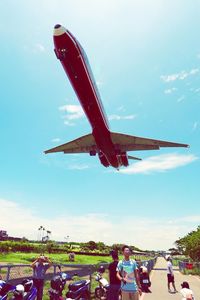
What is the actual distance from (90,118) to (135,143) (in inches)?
263

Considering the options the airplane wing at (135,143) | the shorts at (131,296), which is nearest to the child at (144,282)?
the shorts at (131,296)

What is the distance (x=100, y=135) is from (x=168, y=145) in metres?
5.86

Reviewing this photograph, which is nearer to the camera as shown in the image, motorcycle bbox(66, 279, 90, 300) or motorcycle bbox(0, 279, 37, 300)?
motorcycle bbox(0, 279, 37, 300)

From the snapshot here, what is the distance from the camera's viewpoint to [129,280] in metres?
6.96

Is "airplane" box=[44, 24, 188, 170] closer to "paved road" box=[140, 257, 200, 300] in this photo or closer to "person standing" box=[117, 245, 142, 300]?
"paved road" box=[140, 257, 200, 300]

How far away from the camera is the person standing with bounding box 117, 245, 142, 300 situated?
6.89m

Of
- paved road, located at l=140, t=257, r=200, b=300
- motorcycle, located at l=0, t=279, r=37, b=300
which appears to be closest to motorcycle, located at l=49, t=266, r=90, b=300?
motorcycle, located at l=0, t=279, r=37, b=300

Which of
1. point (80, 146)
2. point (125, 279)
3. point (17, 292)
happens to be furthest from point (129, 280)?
point (80, 146)

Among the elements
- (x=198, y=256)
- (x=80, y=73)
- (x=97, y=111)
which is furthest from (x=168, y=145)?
(x=198, y=256)

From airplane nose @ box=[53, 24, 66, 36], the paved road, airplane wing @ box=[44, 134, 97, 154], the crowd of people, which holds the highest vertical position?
airplane nose @ box=[53, 24, 66, 36]

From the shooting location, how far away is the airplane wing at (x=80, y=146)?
26531mm

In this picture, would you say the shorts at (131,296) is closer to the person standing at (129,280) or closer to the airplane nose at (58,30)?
the person standing at (129,280)

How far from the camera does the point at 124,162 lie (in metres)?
28.0

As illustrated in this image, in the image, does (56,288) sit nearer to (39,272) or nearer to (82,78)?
(39,272)
